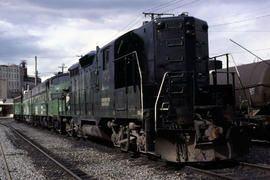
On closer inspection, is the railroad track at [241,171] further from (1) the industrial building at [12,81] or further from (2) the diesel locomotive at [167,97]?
(1) the industrial building at [12,81]

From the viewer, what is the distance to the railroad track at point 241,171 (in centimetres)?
610

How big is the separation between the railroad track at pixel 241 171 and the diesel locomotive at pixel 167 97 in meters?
0.32

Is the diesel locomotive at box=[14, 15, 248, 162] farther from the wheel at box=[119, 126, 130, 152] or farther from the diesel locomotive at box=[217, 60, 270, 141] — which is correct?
the diesel locomotive at box=[217, 60, 270, 141]

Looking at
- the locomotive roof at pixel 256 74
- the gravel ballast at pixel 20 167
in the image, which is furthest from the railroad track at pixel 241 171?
the locomotive roof at pixel 256 74

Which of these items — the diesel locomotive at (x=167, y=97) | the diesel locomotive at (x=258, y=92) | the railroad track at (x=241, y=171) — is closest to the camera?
the railroad track at (x=241, y=171)

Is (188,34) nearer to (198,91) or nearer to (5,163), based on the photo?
(198,91)

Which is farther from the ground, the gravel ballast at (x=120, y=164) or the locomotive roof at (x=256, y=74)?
the locomotive roof at (x=256, y=74)

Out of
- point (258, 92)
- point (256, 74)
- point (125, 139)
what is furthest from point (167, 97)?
point (256, 74)

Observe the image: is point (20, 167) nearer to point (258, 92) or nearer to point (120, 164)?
point (120, 164)

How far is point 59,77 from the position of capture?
19.0m

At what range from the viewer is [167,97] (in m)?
7.06

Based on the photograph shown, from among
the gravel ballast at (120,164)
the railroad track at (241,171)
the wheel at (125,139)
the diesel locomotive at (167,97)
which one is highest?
the diesel locomotive at (167,97)

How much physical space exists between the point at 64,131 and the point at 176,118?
11085 mm

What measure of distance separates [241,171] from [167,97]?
7.37 feet
